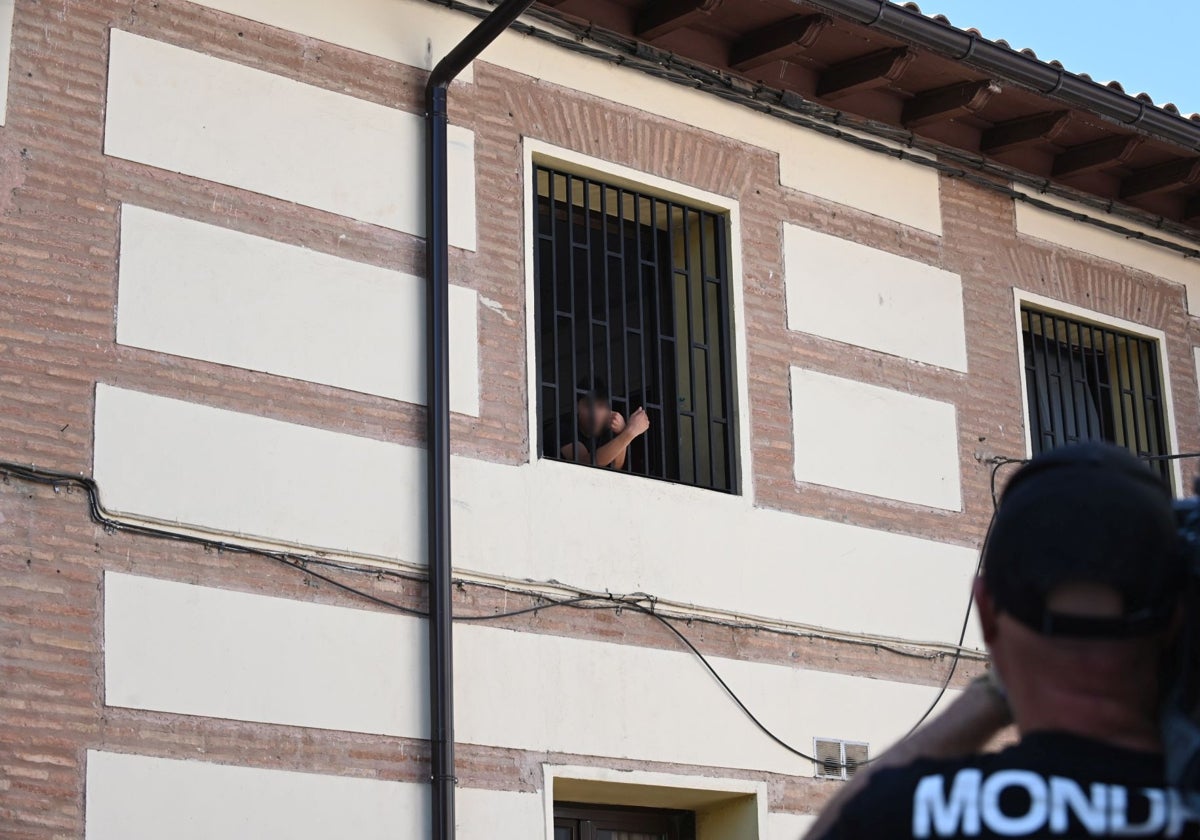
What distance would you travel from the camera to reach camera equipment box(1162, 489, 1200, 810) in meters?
2.03

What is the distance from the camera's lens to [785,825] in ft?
27.7

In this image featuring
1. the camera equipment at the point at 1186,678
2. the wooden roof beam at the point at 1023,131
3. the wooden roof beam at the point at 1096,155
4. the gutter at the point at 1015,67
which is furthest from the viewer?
the wooden roof beam at the point at 1096,155

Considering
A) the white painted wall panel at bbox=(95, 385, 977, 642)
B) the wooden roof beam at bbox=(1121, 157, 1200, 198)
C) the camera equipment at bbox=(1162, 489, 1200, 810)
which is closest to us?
the camera equipment at bbox=(1162, 489, 1200, 810)

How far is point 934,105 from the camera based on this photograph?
999 cm

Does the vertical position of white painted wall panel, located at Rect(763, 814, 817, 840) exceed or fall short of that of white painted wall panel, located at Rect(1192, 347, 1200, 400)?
it falls short

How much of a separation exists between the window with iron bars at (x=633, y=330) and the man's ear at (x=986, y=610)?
6.16 metres

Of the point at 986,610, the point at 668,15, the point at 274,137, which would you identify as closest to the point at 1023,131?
the point at 668,15

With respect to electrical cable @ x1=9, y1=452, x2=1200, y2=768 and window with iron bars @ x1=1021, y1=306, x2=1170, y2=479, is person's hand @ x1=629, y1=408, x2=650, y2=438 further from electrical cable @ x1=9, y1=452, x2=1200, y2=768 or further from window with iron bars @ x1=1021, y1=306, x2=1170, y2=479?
window with iron bars @ x1=1021, y1=306, x2=1170, y2=479

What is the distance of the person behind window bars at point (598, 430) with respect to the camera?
334 inches

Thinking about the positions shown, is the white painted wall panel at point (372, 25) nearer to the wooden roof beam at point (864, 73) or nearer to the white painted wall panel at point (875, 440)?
the wooden roof beam at point (864, 73)

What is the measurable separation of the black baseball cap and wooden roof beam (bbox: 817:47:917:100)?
768 cm

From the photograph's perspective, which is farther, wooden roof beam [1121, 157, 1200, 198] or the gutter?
wooden roof beam [1121, 157, 1200, 198]

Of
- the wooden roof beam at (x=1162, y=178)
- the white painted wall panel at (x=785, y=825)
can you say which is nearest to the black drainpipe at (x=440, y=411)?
the white painted wall panel at (x=785, y=825)

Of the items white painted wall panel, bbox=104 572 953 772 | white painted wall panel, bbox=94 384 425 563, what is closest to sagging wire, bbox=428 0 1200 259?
white painted wall panel, bbox=94 384 425 563
